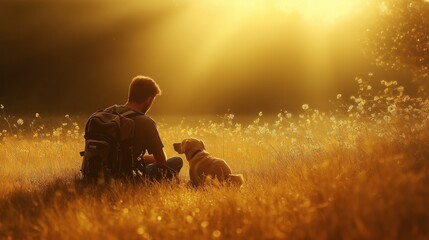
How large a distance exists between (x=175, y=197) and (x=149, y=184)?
1468 mm

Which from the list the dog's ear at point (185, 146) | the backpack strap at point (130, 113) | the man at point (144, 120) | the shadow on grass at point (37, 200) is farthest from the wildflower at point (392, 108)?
the shadow on grass at point (37, 200)

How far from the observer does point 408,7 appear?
12234 mm

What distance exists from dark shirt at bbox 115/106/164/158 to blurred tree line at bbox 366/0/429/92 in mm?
7157

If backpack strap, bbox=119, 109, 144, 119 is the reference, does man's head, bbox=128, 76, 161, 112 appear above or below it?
above

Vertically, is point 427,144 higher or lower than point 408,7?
lower

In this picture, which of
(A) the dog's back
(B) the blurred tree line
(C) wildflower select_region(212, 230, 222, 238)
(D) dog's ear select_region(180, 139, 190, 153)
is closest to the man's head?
(D) dog's ear select_region(180, 139, 190, 153)

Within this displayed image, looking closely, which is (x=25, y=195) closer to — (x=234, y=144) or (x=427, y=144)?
(x=427, y=144)

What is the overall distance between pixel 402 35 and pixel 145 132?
7.35 m

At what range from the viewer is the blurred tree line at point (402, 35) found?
12125 mm

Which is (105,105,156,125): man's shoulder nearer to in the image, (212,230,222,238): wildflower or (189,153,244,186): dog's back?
(189,153,244,186): dog's back

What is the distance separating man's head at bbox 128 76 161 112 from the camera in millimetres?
7602

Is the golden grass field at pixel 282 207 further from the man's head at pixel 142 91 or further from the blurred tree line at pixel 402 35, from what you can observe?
the blurred tree line at pixel 402 35

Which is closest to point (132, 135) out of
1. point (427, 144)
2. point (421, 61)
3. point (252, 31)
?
point (427, 144)

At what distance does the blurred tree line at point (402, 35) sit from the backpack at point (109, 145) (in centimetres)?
734
